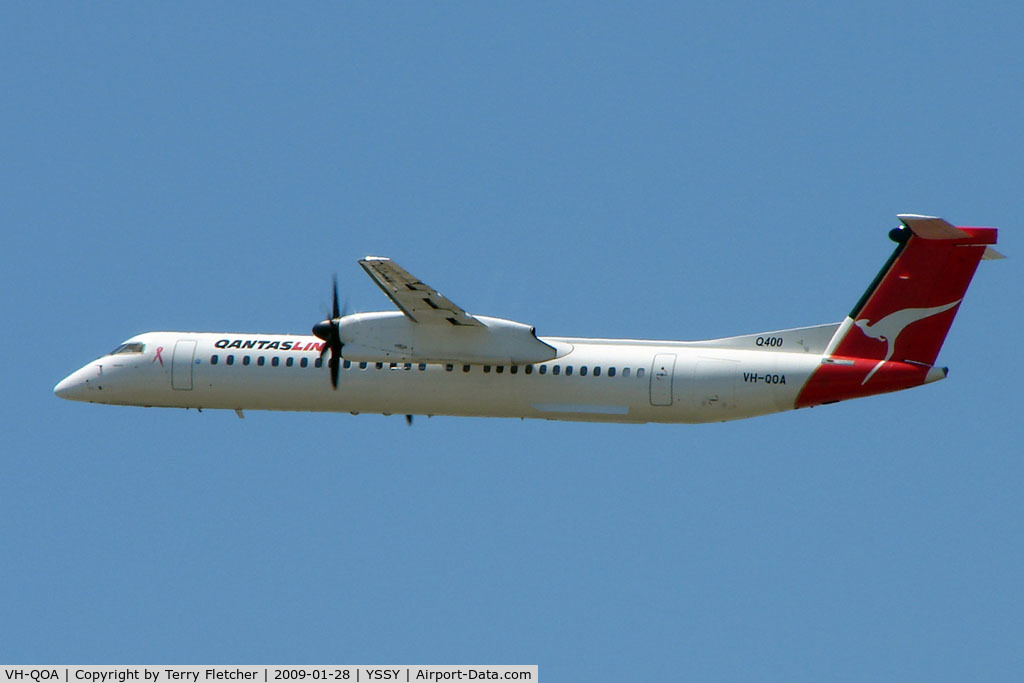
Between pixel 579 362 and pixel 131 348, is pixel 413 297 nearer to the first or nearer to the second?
pixel 579 362

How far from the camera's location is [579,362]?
133 ft

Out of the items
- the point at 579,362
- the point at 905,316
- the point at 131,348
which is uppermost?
the point at 131,348

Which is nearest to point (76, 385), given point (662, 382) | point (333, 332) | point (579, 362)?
point (333, 332)

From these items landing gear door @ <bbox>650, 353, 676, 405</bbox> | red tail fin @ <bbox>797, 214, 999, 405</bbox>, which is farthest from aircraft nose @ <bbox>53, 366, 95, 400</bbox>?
red tail fin @ <bbox>797, 214, 999, 405</bbox>

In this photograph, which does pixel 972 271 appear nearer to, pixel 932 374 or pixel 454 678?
pixel 932 374

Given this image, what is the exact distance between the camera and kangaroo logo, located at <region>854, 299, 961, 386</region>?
1523 inches

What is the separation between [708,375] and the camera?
39375mm

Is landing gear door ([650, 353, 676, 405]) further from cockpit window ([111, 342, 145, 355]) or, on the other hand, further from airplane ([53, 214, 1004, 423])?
cockpit window ([111, 342, 145, 355])

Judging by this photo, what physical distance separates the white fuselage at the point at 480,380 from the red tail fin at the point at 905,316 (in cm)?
68

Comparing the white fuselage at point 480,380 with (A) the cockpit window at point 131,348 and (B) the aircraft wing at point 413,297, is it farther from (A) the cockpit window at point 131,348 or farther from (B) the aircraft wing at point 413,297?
(B) the aircraft wing at point 413,297

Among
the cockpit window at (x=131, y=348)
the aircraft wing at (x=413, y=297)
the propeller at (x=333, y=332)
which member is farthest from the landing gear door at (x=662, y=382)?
the cockpit window at (x=131, y=348)

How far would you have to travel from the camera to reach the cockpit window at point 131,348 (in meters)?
43.6

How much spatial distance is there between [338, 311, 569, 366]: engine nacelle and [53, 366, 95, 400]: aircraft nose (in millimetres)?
7960

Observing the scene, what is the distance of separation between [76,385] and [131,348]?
1.81 meters
